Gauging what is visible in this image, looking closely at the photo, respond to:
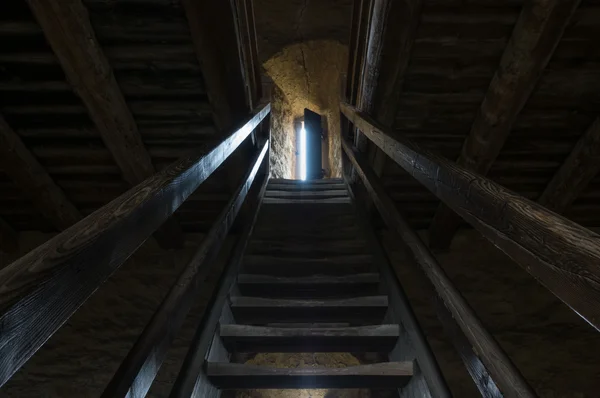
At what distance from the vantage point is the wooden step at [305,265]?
9.70 ft

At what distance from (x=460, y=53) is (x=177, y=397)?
2432 mm

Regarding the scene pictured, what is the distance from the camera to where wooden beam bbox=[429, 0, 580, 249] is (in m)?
2.29

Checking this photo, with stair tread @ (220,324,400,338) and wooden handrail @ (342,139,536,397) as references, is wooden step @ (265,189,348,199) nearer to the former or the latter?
wooden handrail @ (342,139,536,397)

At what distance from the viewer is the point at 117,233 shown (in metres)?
1.04

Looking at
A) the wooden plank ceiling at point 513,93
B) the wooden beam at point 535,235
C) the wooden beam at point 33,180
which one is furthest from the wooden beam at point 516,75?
the wooden beam at point 33,180

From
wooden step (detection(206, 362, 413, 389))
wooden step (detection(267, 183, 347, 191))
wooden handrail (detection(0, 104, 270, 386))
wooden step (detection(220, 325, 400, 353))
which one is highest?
wooden step (detection(267, 183, 347, 191))

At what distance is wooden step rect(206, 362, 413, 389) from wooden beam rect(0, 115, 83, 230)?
217 centimetres

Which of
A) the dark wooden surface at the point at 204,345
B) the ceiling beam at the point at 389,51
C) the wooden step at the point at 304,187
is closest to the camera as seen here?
the dark wooden surface at the point at 204,345

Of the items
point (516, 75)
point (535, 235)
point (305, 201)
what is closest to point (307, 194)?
point (305, 201)

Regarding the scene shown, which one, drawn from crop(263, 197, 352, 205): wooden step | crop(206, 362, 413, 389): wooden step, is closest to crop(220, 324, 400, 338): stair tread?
crop(206, 362, 413, 389): wooden step

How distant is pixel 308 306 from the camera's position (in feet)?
7.64

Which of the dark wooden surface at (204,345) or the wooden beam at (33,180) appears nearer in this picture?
the dark wooden surface at (204,345)

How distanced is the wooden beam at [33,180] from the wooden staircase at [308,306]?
1.59 m

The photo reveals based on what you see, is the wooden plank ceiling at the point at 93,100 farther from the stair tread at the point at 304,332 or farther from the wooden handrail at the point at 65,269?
the wooden handrail at the point at 65,269
